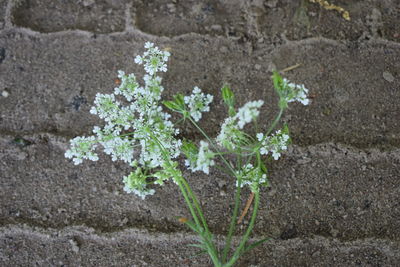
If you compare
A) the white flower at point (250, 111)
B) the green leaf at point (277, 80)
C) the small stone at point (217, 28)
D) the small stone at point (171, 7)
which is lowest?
the small stone at point (217, 28)

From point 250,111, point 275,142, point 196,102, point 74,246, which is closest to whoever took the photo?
point 250,111

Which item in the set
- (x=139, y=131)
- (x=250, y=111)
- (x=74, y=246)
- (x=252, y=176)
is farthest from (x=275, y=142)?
(x=74, y=246)

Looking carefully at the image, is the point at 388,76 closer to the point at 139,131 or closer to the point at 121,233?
the point at 139,131

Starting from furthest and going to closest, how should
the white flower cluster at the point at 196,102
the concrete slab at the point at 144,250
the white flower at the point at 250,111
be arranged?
the concrete slab at the point at 144,250 < the white flower cluster at the point at 196,102 < the white flower at the point at 250,111

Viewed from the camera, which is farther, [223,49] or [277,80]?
[223,49]

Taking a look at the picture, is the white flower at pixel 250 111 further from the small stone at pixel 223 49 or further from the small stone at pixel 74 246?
the small stone at pixel 74 246

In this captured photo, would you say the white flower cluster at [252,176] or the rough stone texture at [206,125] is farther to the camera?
the rough stone texture at [206,125]

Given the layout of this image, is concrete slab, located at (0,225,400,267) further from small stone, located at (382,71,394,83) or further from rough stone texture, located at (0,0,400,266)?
small stone, located at (382,71,394,83)

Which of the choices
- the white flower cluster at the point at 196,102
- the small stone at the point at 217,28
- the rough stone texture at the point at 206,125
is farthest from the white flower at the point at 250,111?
the small stone at the point at 217,28

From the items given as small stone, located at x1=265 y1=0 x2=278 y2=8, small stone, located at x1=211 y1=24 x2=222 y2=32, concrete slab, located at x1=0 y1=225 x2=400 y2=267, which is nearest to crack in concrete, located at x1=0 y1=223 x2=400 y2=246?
concrete slab, located at x1=0 y1=225 x2=400 y2=267
